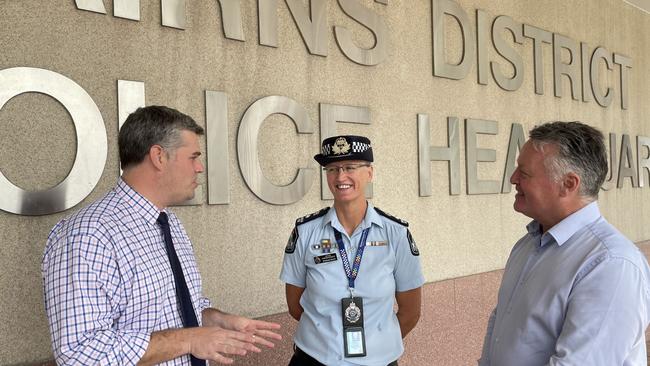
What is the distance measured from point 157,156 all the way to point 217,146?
3.74ft

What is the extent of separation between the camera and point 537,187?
1771 mm

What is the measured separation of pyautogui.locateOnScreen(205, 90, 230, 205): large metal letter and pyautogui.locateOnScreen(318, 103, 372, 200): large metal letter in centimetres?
69

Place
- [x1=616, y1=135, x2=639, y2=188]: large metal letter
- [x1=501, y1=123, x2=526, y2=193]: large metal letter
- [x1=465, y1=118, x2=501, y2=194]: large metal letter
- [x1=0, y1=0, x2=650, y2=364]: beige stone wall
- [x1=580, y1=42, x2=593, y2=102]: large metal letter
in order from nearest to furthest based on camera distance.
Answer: [x1=0, y1=0, x2=650, y2=364]: beige stone wall → [x1=465, y1=118, x2=501, y2=194]: large metal letter → [x1=501, y1=123, x2=526, y2=193]: large metal letter → [x1=580, y1=42, x2=593, y2=102]: large metal letter → [x1=616, y1=135, x2=639, y2=188]: large metal letter

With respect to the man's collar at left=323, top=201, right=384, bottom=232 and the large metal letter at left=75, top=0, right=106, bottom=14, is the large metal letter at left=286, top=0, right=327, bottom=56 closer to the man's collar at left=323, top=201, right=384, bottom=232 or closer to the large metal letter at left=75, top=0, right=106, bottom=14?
the large metal letter at left=75, top=0, right=106, bottom=14

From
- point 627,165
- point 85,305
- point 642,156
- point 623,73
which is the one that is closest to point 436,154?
point 85,305

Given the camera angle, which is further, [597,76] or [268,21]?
[597,76]

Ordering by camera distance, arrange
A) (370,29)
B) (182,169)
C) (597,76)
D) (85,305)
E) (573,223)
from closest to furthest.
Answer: (85,305) < (573,223) < (182,169) < (370,29) < (597,76)

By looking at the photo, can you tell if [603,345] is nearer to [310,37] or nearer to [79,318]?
[79,318]

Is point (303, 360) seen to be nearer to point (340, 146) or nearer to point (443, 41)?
point (340, 146)

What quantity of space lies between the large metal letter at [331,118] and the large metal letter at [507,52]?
169cm

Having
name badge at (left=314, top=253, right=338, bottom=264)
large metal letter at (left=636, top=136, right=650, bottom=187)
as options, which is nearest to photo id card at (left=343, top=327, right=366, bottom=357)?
name badge at (left=314, top=253, right=338, bottom=264)

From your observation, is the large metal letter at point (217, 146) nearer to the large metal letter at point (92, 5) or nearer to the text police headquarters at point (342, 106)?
the text police headquarters at point (342, 106)

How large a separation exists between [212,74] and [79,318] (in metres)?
1.70

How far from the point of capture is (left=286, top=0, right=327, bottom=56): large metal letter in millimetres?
3307
